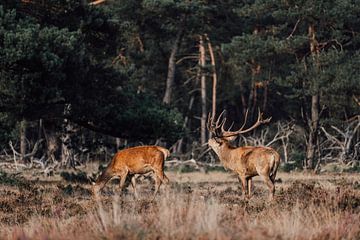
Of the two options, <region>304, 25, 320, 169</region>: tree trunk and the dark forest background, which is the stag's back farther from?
<region>304, 25, 320, 169</region>: tree trunk

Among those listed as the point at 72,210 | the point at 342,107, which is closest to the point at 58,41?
the point at 72,210

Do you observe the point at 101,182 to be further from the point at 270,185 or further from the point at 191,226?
the point at 191,226

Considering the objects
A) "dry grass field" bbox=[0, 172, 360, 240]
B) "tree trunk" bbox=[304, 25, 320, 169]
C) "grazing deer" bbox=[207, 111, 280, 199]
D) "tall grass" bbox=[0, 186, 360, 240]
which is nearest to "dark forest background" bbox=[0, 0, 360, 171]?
"tree trunk" bbox=[304, 25, 320, 169]

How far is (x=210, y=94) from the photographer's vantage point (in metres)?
51.2

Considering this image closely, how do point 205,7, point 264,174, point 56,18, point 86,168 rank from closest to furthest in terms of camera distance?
1. point 264,174
2. point 56,18
3. point 86,168
4. point 205,7

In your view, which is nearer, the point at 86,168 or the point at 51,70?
the point at 51,70

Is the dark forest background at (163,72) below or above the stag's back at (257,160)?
above

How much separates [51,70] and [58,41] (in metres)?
0.76

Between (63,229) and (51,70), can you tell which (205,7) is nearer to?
(51,70)

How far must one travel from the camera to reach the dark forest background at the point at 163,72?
754 inches

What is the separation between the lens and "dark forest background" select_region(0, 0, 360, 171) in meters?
19.2

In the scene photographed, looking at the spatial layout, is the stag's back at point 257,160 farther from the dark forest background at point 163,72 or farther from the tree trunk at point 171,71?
the tree trunk at point 171,71

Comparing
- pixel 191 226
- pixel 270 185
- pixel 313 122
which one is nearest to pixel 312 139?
pixel 313 122

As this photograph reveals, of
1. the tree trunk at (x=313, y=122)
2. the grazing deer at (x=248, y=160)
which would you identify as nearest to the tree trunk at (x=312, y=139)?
the tree trunk at (x=313, y=122)
